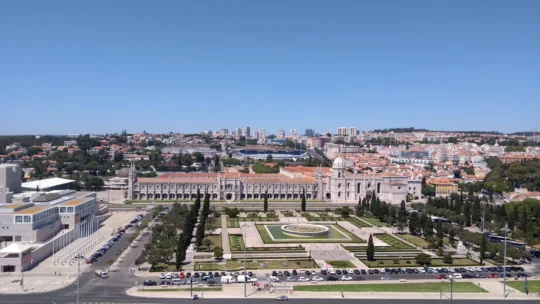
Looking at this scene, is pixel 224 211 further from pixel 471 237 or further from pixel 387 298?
pixel 387 298

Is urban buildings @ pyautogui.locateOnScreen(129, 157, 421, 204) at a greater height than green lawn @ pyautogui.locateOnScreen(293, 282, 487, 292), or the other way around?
urban buildings @ pyautogui.locateOnScreen(129, 157, 421, 204)

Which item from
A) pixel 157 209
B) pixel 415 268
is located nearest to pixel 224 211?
pixel 157 209

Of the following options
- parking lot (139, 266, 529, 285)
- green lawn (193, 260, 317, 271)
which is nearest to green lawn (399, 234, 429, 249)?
parking lot (139, 266, 529, 285)

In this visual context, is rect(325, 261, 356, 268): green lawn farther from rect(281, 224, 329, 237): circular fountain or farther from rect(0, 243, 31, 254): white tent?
rect(0, 243, 31, 254): white tent

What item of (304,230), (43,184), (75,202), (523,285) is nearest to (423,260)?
(523,285)

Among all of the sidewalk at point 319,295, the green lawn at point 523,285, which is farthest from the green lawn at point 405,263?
the sidewalk at point 319,295

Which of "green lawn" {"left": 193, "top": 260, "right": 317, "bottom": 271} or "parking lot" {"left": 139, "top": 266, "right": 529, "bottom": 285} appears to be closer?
"parking lot" {"left": 139, "top": 266, "right": 529, "bottom": 285}

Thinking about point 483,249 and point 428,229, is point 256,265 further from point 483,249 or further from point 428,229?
point 428,229
